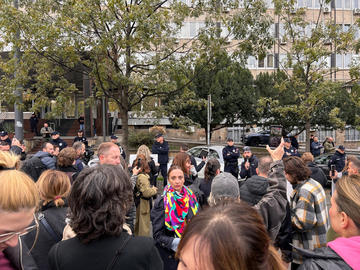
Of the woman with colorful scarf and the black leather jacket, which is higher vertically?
the black leather jacket

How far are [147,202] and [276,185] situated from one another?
2.45 metres

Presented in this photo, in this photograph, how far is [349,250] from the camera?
1.70 meters

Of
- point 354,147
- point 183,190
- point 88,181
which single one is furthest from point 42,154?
point 354,147

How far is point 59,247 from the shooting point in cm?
206

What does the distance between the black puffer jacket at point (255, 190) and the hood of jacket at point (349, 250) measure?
1821 millimetres

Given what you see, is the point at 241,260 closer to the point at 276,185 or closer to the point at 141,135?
the point at 276,185

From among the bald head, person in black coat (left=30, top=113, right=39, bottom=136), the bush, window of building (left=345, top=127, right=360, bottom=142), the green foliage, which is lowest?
window of building (left=345, top=127, right=360, bottom=142)

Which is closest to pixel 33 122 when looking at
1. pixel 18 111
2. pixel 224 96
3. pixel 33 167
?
pixel 18 111

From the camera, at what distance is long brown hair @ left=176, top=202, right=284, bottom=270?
1.17m

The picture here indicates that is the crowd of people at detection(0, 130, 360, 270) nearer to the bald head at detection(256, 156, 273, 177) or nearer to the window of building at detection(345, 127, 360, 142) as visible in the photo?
the bald head at detection(256, 156, 273, 177)

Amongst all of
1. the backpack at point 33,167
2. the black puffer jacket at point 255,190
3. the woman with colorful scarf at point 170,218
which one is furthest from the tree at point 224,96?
the woman with colorful scarf at point 170,218

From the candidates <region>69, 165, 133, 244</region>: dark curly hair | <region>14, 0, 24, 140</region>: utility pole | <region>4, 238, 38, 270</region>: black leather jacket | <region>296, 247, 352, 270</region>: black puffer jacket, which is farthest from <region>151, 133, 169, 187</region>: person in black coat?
<region>296, 247, 352, 270</region>: black puffer jacket

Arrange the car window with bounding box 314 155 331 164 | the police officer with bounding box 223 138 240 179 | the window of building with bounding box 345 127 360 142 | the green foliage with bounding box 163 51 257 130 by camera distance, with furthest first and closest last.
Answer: the window of building with bounding box 345 127 360 142
the green foliage with bounding box 163 51 257 130
the car window with bounding box 314 155 331 164
the police officer with bounding box 223 138 240 179

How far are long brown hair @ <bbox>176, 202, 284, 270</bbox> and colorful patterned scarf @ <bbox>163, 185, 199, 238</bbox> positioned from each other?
211 cm
